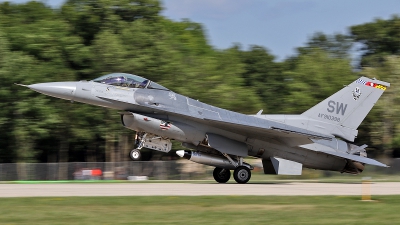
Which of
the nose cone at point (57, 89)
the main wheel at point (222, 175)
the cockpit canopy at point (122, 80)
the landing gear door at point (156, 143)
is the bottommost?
the main wheel at point (222, 175)

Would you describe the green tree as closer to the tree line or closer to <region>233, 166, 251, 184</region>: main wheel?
the tree line

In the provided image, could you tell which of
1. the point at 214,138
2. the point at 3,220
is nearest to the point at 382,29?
the point at 214,138

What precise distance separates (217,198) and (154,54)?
1108 inches

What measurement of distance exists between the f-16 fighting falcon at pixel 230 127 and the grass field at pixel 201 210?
5.89 m

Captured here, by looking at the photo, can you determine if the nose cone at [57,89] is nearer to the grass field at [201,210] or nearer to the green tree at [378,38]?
the grass field at [201,210]

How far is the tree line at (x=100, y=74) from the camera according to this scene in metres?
39.8

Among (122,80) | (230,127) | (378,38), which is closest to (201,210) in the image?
(230,127)

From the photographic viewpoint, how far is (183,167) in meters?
34.7

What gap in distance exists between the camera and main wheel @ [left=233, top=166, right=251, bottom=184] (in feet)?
72.6

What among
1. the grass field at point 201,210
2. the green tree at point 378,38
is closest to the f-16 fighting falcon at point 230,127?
the grass field at point 201,210

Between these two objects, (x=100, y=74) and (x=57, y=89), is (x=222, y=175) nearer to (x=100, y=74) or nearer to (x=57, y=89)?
(x=57, y=89)

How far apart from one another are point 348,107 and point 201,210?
39.0 ft

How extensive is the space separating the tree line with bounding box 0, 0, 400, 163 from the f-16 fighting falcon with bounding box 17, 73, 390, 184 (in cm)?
1744

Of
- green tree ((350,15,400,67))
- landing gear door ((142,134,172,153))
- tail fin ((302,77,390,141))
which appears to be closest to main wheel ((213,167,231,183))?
landing gear door ((142,134,172,153))
